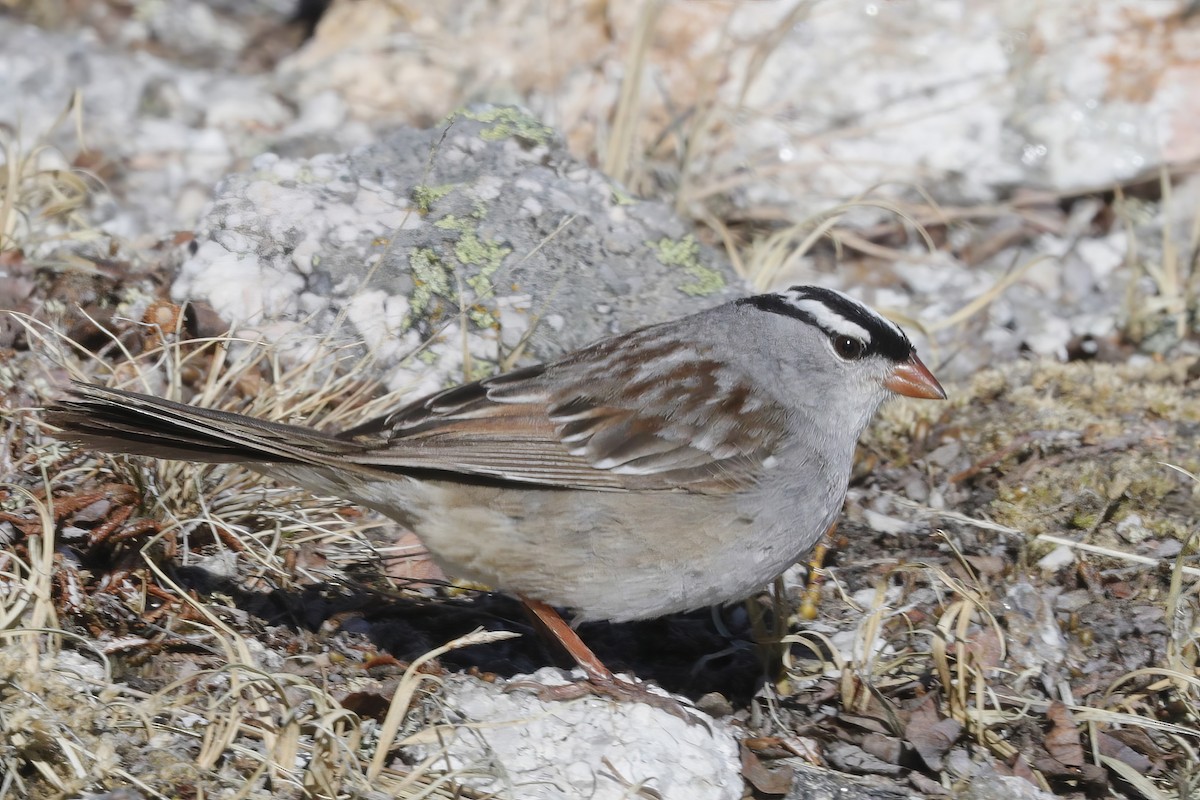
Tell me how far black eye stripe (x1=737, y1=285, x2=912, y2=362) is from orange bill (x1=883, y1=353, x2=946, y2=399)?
0.03m

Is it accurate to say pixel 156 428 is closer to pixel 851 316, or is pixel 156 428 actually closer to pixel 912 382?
pixel 851 316

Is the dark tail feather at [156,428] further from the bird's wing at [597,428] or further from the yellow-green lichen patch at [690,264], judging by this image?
the yellow-green lichen patch at [690,264]

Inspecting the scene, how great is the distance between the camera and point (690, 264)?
534 cm

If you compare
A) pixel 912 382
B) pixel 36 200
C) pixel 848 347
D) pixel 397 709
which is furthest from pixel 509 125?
pixel 397 709

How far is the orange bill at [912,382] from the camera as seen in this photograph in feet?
13.7

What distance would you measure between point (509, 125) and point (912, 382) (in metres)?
2.24

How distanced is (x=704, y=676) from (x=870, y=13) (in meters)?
4.24

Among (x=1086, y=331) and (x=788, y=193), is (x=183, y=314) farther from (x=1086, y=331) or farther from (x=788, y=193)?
(x=1086, y=331)

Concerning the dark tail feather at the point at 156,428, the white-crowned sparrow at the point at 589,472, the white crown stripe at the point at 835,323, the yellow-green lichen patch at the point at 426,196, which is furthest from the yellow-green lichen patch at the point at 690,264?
the dark tail feather at the point at 156,428

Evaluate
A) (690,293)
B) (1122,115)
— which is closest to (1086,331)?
(1122,115)

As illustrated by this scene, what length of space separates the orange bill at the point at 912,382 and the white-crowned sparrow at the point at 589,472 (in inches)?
13.1

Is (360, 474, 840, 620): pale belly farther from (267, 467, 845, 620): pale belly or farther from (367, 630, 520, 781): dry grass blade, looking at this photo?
(367, 630, 520, 781): dry grass blade

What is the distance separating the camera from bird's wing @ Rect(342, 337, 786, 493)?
3699 mm

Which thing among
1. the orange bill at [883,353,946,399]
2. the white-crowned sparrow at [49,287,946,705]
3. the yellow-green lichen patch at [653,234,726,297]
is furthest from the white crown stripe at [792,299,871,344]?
the yellow-green lichen patch at [653,234,726,297]
